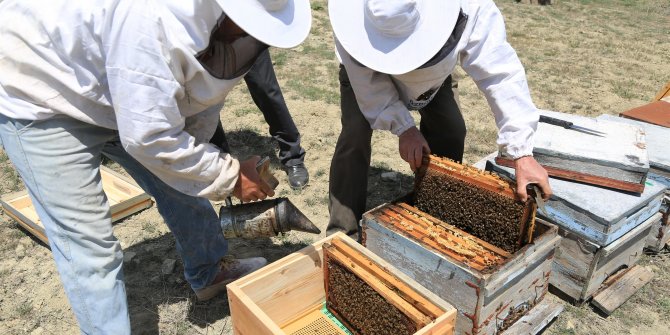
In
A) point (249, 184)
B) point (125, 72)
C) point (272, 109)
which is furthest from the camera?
point (272, 109)

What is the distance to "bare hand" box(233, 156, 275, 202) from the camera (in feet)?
6.34

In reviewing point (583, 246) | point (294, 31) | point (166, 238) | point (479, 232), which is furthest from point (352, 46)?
point (166, 238)

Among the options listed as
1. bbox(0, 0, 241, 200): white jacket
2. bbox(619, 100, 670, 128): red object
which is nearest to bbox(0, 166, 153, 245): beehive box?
bbox(0, 0, 241, 200): white jacket

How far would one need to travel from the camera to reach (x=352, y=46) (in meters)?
2.12

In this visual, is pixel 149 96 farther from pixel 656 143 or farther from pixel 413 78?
pixel 656 143

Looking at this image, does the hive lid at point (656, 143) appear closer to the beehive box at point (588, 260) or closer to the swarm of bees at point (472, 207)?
the beehive box at point (588, 260)

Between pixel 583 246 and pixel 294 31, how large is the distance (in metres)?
1.78

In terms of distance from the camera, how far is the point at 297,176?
150 inches

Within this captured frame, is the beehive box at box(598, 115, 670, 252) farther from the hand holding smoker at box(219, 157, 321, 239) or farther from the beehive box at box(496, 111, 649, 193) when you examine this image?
the hand holding smoker at box(219, 157, 321, 239)

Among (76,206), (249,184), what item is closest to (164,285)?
(76,206)

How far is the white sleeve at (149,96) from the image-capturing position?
4.70 feet

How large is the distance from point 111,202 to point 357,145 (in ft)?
6.14

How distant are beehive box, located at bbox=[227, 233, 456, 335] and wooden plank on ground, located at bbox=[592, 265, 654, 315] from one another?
123 centimetres

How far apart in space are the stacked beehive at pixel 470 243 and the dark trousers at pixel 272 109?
155 centimetres
